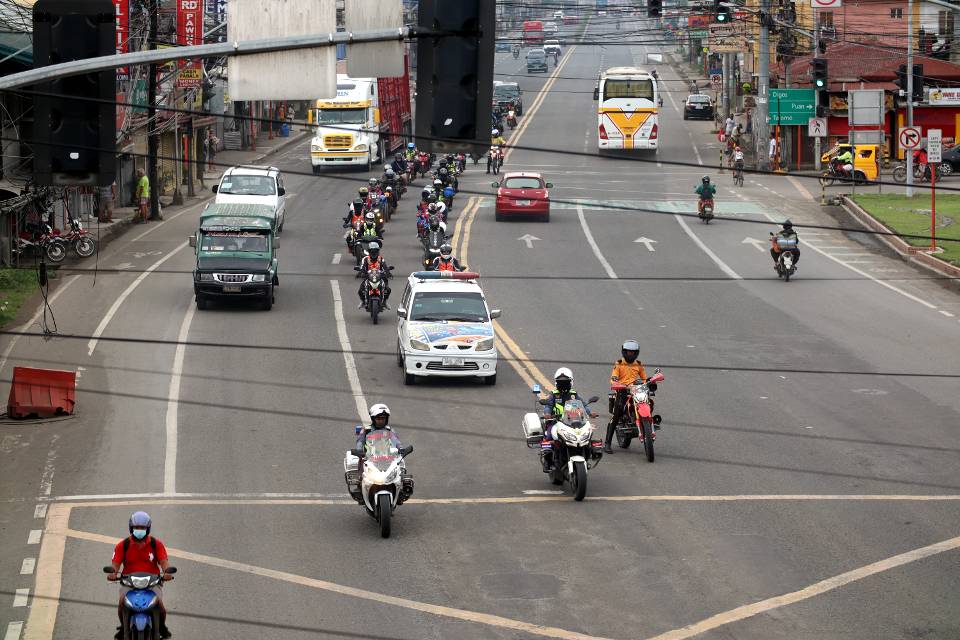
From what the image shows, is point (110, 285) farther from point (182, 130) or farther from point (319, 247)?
point (182, 130)

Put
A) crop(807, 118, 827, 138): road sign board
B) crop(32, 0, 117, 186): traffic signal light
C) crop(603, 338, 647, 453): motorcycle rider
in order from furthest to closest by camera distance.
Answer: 1. crop(807, 118, 827, 138): road sign board
2. crop(603, 338, 647, 453): motorcycle rider
3. crop(32, 0, 117, 186): traffic signal light

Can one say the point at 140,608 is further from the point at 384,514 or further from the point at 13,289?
the point at 13,289

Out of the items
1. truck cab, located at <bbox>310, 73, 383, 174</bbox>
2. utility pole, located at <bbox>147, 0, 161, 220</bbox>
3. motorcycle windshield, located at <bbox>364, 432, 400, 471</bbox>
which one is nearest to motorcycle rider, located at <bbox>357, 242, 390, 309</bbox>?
utility pole, located at <bbox>147, 0, 161, 220</bbox>

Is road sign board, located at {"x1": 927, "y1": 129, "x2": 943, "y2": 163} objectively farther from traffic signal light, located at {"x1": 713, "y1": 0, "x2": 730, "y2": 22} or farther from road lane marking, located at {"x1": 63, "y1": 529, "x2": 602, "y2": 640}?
road lane marking, located at {"x1": 63, "y1": 529, "x2": 602, "y2": 640}

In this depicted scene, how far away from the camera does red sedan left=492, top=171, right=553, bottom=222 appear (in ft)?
160

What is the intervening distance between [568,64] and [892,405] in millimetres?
112483

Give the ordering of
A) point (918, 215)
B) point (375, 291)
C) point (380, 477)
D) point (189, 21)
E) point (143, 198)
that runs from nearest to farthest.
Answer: point (380, 477)
point (375, 291)
point (918, 215)
point (189, 21)
point (143, 198)

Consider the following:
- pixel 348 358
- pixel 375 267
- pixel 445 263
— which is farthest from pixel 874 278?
pixel 348 358

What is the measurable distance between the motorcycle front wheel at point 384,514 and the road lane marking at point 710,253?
23190 mm

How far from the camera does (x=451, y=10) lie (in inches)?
423

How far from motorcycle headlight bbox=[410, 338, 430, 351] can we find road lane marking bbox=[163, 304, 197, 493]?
4.15 m

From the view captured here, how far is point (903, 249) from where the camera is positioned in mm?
41375

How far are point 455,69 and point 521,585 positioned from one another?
6.08 meters

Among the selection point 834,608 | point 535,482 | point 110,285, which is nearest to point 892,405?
point 535,482
